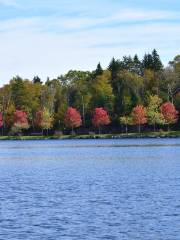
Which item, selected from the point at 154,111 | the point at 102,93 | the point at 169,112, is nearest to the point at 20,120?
the point at 102,93

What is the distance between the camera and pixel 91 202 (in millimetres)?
43125

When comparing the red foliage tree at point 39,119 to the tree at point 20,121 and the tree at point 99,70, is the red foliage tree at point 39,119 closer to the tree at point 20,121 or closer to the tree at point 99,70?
the tree at point 20,121

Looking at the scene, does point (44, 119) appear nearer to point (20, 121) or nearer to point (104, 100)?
point (20, 121)

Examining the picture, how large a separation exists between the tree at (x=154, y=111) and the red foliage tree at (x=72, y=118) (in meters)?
20.6

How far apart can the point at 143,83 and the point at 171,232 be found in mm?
140481

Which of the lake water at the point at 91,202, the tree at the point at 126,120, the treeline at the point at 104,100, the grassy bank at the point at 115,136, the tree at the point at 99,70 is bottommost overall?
the lake water at the point at 91,202

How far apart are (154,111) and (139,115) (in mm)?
4748

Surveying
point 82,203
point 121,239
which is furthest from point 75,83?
point 121,239

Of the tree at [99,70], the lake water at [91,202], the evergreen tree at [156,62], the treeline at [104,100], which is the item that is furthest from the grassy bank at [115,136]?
the lake water at [91,202]

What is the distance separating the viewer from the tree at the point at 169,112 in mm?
158250

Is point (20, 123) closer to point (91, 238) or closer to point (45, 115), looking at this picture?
point (45, 115)

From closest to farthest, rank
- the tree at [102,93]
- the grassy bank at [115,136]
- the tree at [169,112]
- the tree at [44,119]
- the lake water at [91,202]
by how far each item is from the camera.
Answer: the lake water at [91,202]
the grassy bank at [115,136]
the tree at [169,112]
the tree at [102,93]
the tree at [44,119]

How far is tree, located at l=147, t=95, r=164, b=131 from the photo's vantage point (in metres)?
160

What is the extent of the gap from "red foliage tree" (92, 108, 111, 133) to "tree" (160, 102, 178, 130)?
15926 mm
